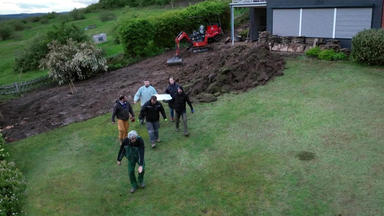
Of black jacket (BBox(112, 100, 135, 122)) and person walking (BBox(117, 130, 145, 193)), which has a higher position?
black jacket (BBox(112, 100, 135, 122))

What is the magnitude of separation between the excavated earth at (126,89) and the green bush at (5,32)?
3140 cm

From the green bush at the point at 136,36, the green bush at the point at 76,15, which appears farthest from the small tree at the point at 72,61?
the green bush at the point at 76,15

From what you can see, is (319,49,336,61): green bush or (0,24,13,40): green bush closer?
(319,49,336,61): green bush

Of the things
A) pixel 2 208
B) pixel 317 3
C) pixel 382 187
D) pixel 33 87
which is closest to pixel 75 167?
pixel 2 208

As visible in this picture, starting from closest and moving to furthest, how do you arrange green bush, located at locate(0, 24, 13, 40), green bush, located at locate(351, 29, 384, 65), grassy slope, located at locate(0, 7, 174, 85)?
green bush, located at locate(351, 29, 384, 65) < grassy slope, located at locate(0, 7, 174, 85) < green bush, located at locate(0, 24, 13, 40)

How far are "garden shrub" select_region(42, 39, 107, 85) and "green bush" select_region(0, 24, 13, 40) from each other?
1206 inches

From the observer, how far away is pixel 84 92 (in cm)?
1991

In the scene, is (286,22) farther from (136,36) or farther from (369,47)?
(136,36)

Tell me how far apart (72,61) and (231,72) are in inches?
435

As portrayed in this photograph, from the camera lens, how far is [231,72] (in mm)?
17281

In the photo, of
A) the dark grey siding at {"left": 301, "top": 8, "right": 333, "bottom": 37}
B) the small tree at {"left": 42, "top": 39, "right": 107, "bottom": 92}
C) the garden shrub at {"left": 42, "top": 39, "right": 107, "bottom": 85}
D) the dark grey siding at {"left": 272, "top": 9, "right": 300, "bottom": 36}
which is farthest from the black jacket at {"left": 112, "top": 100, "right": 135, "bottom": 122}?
the dark grey siding at {"left": 272, "top": 9, "right": 300, "bottom": 36}

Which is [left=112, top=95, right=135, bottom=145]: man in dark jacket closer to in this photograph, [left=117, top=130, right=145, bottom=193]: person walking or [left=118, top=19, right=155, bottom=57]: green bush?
[left=117, top=130, right=145, bottom=193]: person walking

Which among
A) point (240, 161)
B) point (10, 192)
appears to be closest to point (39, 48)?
point (10, 192)

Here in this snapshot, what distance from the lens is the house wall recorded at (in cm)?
1912
